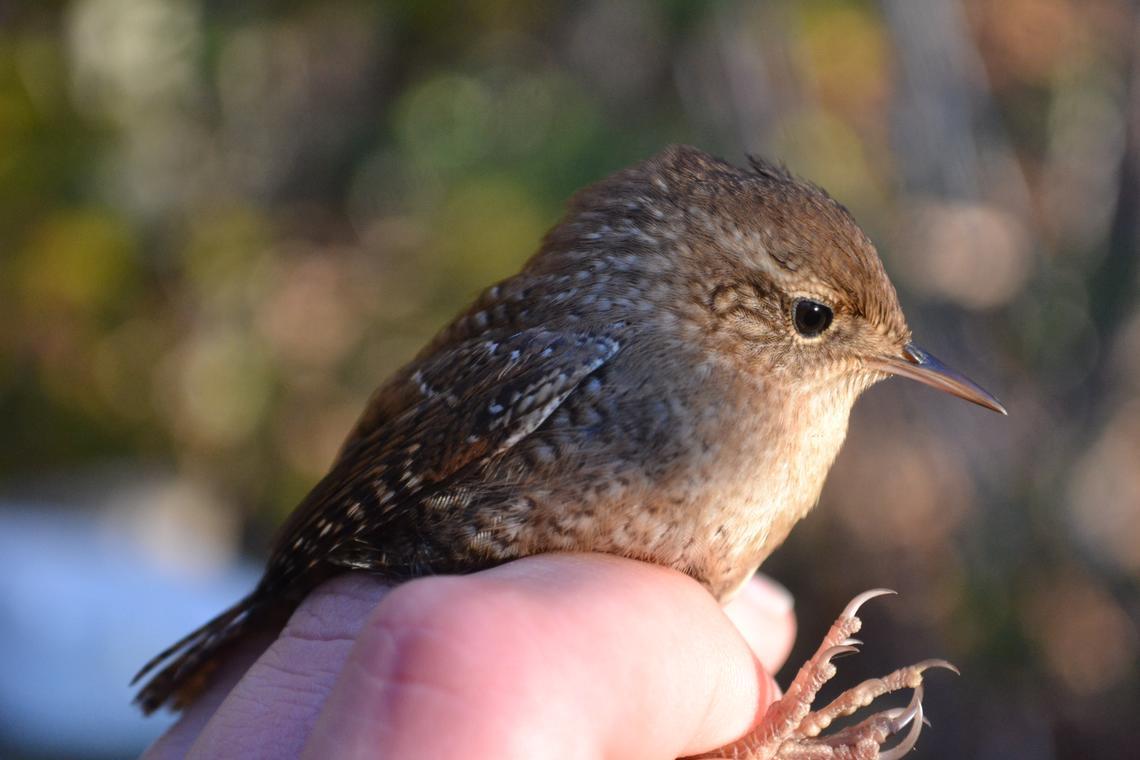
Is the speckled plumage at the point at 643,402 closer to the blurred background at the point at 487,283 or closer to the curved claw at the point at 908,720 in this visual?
the curved claw at the point at 908,720

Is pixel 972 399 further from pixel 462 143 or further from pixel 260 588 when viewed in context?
pixel 462 143

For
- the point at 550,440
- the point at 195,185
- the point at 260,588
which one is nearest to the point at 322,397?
the point at 195,185

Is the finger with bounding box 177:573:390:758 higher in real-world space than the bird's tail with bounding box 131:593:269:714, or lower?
higher

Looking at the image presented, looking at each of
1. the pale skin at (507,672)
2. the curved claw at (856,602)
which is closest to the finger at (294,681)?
the pale skin at (507,672)

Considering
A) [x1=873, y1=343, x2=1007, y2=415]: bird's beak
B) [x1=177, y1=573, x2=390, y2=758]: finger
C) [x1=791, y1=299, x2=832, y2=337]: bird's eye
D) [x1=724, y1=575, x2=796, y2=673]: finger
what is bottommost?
[x1=724, y1=575, x2=796, y2=673]: finger

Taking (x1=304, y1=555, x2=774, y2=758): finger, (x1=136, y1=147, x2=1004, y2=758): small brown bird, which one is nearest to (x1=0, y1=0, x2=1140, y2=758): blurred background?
(x1=136, y1=147, x2=1004, y2=758): small brown bird

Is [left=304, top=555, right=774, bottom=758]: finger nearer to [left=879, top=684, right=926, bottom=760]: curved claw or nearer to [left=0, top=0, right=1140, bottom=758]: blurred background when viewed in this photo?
[left=879, top=684, right=926, bottom=760]: curved claw
